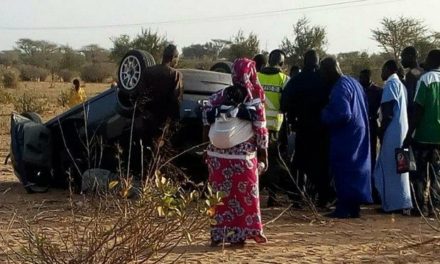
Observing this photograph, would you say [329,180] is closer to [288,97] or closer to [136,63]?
[288,97]

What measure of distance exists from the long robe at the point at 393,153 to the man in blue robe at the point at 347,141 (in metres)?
0.27

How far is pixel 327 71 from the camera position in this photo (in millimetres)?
7852

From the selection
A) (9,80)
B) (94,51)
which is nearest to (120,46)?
(9,80)

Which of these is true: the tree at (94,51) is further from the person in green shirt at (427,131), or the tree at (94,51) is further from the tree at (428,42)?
the person in green shirt at (427,131)

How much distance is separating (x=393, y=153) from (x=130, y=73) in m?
2.89

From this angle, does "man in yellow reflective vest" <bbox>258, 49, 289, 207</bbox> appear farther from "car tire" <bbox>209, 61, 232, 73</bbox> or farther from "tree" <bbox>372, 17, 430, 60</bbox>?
"tree" <bbox>372, 17, 430, 60</bbox>

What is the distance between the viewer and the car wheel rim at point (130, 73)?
8586mm

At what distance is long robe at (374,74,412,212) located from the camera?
311 inches

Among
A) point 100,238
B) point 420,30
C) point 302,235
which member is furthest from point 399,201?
point 420,30

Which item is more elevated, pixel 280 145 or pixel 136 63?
pixel 136 63

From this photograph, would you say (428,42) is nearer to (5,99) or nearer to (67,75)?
(5,99)

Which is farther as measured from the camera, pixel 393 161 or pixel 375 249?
pixel 393 161

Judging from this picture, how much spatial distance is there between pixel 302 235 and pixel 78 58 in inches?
2169

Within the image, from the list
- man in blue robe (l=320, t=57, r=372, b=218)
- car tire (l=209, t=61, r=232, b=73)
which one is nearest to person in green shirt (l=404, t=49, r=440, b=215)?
man in blue robe (l=320, t=57, r=372, b=218)
